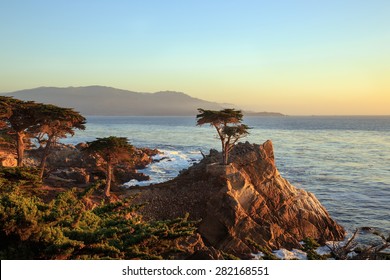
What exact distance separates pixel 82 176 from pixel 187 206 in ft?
36.8

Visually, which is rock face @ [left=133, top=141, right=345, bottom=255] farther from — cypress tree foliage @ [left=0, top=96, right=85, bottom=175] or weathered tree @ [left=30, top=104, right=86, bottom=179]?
cypress tree foliage @ [left=0, top=96, right=85, bottom=175]

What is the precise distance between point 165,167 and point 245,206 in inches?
1080

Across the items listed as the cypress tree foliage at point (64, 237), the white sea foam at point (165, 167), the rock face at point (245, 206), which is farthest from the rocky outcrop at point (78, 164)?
the cypress tree foliage at point (64, 237)

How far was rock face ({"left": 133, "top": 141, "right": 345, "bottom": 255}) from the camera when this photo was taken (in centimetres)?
2153

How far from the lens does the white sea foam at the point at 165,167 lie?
3995 cm

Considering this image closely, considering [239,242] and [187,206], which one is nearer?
[239,242]

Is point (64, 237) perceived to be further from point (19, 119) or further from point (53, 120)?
point (19, 119)

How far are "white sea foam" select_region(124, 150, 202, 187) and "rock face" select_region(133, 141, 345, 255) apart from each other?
10.9 metres

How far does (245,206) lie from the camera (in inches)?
928

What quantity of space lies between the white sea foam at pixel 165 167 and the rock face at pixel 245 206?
1089 cm

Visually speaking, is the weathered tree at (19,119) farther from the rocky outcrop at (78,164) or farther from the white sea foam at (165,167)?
the white sea foam at (165,167)

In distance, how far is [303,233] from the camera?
23688mm
